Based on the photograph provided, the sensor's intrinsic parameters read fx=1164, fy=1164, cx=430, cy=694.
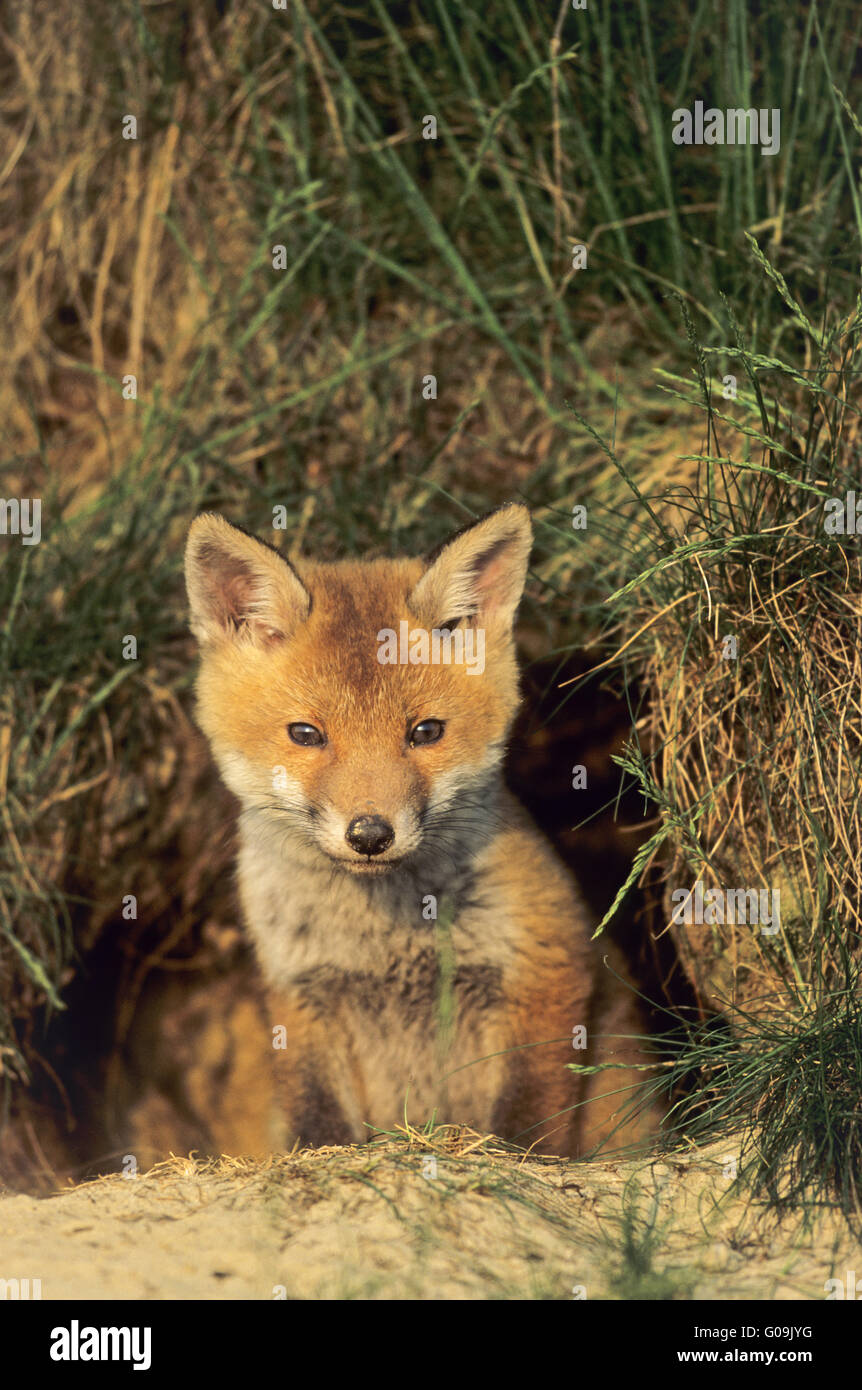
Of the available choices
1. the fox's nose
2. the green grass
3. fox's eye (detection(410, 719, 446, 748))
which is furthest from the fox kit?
the green grass

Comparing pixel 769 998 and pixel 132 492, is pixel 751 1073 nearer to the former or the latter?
pixel 769 998

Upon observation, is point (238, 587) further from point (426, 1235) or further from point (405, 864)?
point (426, 1235)

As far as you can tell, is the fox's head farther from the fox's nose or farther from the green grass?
the green grass

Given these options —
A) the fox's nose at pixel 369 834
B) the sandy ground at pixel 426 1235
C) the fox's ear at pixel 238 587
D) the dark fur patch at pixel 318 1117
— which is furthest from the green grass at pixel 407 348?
the dark fur patch at pixel 318 1117

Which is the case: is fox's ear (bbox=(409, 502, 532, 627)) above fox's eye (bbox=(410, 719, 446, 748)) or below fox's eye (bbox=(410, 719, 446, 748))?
above

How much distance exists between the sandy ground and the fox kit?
48 cm

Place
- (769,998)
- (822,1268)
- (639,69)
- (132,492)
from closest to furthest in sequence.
Result: (822,1268) < (769,998) < (639,69) < (132,492)

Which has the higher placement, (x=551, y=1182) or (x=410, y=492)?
(x=410, y=492)

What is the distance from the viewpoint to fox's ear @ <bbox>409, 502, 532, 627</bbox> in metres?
3.15

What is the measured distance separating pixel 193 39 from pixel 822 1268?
16.6 ft

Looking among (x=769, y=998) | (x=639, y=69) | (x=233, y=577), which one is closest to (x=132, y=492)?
(x=233, y=577)

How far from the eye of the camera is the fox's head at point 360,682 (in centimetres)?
297

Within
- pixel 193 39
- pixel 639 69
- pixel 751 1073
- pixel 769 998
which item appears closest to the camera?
pixel 751 1073

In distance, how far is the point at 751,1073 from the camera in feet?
8.92
